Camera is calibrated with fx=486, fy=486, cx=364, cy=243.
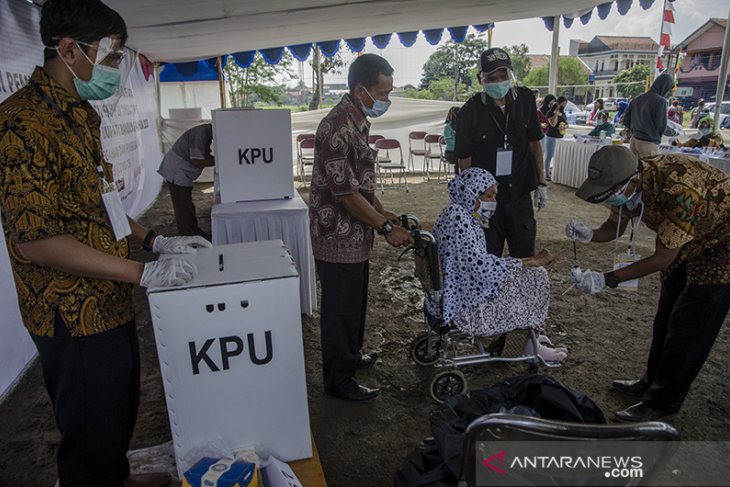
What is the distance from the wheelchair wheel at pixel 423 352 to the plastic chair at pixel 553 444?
1924 mm

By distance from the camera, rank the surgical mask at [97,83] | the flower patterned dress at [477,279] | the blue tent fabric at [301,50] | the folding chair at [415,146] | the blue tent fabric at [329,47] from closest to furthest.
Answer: the surgical mask at [97,83]
the flower patterned dress at [477,279]
the blue tent fabric at [329,47]
the blue tent fabric at [301,50]
the folding chair at [415,146]

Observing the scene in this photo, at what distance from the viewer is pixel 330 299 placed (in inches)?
99.9

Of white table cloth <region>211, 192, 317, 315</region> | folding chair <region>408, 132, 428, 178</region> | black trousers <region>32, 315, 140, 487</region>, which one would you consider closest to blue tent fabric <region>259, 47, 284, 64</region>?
folding chair <region>408, 132, 428, 178</region>

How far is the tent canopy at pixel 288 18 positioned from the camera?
4.13 m

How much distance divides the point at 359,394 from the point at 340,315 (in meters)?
0.50

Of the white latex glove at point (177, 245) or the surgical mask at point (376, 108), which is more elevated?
the surgical mask at point (376, 108)

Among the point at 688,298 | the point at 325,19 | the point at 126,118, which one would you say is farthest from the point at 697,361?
the point at 126,118

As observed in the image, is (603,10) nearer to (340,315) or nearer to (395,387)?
(395,387)

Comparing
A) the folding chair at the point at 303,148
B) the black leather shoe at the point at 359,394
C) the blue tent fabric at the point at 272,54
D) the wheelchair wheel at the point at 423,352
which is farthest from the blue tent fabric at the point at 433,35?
the black leather shoe at the point at 359,394

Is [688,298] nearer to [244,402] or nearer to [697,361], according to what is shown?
[697,361]

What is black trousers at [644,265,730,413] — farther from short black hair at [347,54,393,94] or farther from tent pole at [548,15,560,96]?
tent pole at [548,15,560,96]

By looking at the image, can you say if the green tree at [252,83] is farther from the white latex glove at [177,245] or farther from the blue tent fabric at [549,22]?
the white latex glove at [177,245]

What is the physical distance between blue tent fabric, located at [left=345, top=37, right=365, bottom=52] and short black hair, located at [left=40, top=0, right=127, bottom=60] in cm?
775

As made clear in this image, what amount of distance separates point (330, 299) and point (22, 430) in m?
1.71
